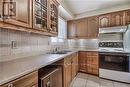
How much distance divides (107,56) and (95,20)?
1.47 meters

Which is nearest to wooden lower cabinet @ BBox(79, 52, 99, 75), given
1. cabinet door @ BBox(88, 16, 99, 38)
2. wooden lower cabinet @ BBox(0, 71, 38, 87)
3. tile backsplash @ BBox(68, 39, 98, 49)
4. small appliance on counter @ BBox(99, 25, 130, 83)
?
small appliance on counter @ BBox(99, 25, 130, 83)

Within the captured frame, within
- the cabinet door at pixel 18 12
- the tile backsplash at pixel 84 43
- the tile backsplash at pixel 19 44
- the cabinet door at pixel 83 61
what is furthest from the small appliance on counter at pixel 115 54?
the cabinet door at pixel 18 12

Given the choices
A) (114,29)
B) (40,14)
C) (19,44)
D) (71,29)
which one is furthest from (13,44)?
(71,29)

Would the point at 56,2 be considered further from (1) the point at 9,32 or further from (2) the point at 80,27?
(2) the point at 80,27

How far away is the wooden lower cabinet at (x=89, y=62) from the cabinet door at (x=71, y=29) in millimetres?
985

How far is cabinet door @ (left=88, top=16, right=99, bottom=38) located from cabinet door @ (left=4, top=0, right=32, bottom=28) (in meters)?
2.97

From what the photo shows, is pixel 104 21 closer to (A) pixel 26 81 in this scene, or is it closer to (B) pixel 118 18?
(B) pixel 118 18

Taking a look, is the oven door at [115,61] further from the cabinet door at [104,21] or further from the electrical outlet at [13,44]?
the electrical outlet at [13,44]

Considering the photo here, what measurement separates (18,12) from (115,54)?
299cm

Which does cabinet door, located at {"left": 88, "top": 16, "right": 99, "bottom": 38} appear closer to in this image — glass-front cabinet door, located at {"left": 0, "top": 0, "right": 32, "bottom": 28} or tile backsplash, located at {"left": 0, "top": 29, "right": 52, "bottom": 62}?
tile backsplash, located at {"left": 0, "top": 29, "right": 52, "bottom": 62}

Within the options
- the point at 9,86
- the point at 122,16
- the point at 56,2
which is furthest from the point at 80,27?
the point at 9,86

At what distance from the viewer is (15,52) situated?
5.72ft

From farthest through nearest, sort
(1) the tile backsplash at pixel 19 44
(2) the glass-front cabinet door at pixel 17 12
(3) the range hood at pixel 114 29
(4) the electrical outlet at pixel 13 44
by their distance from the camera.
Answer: (3) the range hood at pixel 114 29 → (4) the electrical outlet at pixel 13 44 → (1) the tile backsplash at pixel 19 44 → (2) the glass-front cabinet door at pixel 17 12

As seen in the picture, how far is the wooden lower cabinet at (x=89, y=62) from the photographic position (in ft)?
12.4
